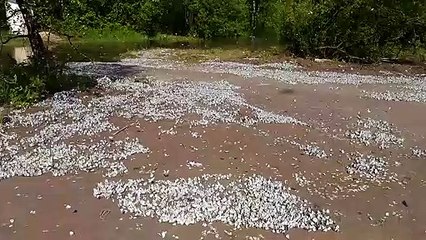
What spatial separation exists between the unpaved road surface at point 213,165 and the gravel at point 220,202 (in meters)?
0.02

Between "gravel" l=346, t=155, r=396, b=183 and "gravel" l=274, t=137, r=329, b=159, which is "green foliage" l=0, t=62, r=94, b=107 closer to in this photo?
"gravel" l=274, t=137, r=329, b=159

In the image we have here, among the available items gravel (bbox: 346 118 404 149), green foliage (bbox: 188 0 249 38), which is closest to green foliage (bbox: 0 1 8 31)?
gravel (bbox: 346 118 404 149)

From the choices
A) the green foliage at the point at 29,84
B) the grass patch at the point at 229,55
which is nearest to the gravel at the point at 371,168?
the green foliage at the point at 29,84

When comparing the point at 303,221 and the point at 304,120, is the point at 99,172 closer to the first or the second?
the point at 303,221

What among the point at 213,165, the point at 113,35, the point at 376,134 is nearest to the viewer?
the point at 213,165

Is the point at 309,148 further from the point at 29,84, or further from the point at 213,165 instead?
the point at 29,84

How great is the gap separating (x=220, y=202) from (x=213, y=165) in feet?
4.79

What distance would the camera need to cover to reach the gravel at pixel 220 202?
6.70 metres

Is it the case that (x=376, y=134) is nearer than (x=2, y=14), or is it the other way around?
(x=376, y=134)

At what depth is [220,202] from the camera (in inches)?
282

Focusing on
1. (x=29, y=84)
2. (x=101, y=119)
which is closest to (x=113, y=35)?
(x=29, y=84)

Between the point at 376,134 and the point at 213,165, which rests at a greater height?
the point at 213,165

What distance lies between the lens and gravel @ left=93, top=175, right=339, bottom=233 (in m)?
6.70

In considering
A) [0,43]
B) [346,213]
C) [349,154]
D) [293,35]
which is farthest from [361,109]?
[293,35]
